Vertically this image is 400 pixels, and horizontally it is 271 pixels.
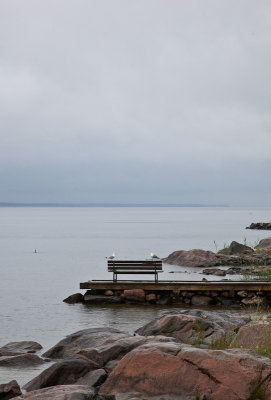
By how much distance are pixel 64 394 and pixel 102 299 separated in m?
11.8

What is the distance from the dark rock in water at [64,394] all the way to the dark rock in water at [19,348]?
4.29 meters

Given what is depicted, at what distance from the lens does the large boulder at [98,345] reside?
10742 mm

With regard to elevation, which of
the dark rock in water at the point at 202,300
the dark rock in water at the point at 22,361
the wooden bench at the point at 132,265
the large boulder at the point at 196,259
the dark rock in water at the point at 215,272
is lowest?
the dark rock in water at the point at 22,361

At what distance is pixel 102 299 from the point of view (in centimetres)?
2025

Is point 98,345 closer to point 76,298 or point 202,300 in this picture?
point 202,300

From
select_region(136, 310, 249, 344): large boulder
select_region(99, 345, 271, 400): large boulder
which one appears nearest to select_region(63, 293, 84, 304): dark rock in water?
select_region(136, 310, 249, 344): large boulder

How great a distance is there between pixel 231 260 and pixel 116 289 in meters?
17.5

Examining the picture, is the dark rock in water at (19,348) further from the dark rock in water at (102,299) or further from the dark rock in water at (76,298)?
the dark rock in water at (76,298)

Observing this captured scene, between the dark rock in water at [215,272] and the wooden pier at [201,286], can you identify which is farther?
the dark rock in water at [215,272]

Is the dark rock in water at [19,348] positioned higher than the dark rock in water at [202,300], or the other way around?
the dark rock in water at [202,300]

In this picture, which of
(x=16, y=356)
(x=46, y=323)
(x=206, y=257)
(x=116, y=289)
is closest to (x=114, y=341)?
(x=16, y=356)

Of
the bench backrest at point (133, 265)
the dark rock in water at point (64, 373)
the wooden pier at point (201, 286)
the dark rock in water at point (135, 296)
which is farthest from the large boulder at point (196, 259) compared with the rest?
the dark rock in water at point (64, 373)

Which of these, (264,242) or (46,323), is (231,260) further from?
(46,323)

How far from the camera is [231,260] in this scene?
120 feet
